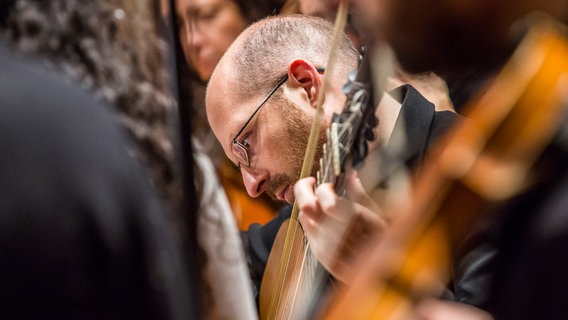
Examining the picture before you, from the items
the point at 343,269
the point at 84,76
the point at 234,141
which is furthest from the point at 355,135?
the point at 84,76

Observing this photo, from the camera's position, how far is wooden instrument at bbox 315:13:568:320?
0.64 m

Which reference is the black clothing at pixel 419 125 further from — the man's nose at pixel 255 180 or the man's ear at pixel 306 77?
the man's nose at pixel 255 180

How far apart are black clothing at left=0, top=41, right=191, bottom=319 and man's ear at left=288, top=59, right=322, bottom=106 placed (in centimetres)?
92

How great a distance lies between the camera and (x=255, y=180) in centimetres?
156

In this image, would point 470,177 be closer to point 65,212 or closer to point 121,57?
point 65,212

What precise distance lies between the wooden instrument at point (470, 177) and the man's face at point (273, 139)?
0.76m

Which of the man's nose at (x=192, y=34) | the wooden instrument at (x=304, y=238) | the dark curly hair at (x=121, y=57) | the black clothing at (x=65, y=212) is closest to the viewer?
the black clothing at (x=65, y=212)

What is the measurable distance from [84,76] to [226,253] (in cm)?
50

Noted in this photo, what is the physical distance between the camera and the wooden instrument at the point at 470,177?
0.64 meters

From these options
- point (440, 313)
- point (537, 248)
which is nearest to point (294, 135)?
point (440, 313)

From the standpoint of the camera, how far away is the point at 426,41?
0.70m

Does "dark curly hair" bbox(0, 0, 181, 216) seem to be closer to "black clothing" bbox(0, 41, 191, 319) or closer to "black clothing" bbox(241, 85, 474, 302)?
"black clothing" bbox(241, 85, 474, 302)

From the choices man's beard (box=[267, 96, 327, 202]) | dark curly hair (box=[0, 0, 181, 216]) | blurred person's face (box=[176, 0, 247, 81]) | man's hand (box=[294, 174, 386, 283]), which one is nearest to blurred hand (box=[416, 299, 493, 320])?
man's hand (box=[294, 174, 386, 283])

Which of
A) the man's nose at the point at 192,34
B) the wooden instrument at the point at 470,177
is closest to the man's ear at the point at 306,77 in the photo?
the man's nose at the point at 192,34
